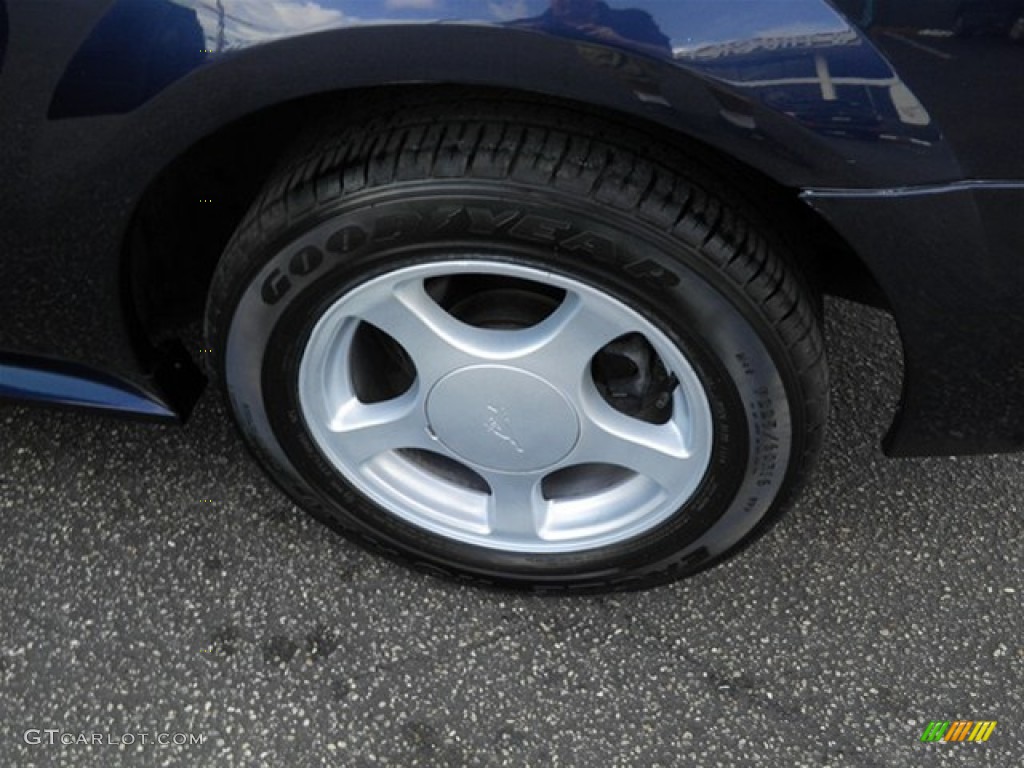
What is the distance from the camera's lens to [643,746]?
1.67 m

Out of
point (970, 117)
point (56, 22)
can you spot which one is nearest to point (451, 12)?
point (56, 22)

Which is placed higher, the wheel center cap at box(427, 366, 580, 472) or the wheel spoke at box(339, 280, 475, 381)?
the wheel spoke at box(339, 280, 475, 381)

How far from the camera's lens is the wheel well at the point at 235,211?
4.71ft

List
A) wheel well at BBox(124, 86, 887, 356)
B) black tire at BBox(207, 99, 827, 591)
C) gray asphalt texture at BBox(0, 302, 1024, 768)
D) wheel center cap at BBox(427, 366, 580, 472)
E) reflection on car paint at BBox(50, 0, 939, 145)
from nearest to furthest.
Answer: reflection on car paint at BBox(50, 0, 939, 145) → black tire at BBox(207, 99, 827, 591) → wheel well at BBox(124, 86, 887, 356) → wheel center cap at BBox(427, 366, 580, 472) → gray asphalt texture at BBox(0, 302, 1024, 768)

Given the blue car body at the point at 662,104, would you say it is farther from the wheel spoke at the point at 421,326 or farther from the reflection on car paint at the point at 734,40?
the wheel spoke at the point at 421,326

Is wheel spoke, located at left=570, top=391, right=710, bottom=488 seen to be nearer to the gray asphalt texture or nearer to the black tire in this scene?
A: the black tire

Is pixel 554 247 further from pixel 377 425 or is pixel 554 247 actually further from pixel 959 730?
pixel 959 730

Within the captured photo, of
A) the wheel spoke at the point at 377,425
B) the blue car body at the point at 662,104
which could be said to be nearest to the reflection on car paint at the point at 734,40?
the blue car body at the point at 662,104

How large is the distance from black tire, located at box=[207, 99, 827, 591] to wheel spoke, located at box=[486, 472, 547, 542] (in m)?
0.28

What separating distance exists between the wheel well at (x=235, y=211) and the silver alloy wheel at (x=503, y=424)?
232 millimetres

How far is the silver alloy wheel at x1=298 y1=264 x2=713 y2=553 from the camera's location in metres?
1.48

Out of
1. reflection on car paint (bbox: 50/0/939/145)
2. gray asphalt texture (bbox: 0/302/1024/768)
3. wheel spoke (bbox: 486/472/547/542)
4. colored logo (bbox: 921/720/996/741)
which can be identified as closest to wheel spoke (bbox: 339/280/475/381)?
wheel spoke (bbox: 486/472/547/542)

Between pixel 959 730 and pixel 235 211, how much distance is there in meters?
1.38

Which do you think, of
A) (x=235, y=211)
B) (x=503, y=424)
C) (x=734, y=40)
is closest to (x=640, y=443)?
(x=503, y=424)
